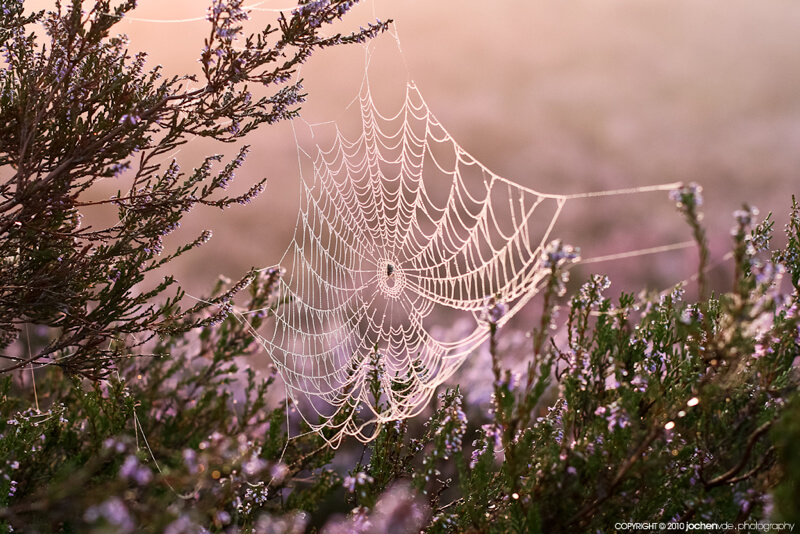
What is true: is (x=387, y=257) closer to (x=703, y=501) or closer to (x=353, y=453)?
(x=353, y=453)

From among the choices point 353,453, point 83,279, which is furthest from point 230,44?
point 353,453

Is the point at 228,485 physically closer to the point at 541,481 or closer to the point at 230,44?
the point at 541,481

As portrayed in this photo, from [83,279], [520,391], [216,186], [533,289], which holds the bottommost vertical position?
[520,391]

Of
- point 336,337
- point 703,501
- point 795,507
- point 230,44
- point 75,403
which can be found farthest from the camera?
point 336,337

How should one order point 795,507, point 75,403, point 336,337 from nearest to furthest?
point 795,507
point 75,403
point 336,337

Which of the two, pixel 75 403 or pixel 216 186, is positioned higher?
pixel 216 186

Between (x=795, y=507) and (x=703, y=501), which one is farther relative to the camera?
(x=703, y=501)
